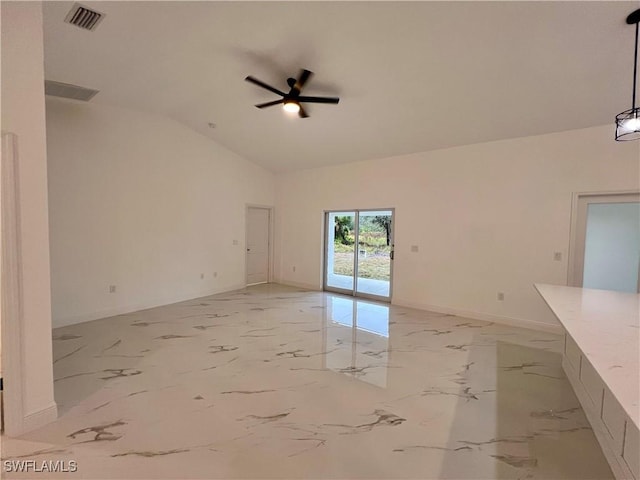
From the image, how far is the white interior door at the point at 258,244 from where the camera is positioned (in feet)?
23.1

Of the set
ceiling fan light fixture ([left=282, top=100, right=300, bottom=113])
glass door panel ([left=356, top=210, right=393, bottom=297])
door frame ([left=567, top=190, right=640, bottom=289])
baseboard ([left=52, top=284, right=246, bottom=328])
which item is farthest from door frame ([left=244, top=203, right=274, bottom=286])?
door frame ([left=567, top=190, right=640, bottom=289])

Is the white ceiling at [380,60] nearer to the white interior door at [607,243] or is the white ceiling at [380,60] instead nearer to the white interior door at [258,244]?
the white interior door at [607,243]

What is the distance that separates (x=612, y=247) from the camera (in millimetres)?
3898

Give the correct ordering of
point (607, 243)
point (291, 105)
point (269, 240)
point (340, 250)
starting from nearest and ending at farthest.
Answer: point (291, 105)
point (607, 243)
point (340, 250)
point (269, 240)

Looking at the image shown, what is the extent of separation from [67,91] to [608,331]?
5.81 m

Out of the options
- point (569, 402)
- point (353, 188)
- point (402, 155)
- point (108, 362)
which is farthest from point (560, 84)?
point (108, 362)

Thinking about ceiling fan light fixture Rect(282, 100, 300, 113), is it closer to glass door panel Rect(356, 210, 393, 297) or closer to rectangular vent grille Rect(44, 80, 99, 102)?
rectangular vent grille Rect(44, 80, 99, 102)

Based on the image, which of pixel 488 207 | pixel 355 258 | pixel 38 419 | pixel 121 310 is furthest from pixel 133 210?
pixel 488 207

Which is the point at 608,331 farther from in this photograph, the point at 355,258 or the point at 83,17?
the point at 355,258

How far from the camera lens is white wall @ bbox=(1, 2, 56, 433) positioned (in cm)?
192

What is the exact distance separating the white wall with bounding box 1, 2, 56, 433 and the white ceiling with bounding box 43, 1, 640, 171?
85cm

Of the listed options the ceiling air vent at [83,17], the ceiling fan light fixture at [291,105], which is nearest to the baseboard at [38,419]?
the ceiling air vent at [83,17]

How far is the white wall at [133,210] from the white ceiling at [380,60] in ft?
2.04

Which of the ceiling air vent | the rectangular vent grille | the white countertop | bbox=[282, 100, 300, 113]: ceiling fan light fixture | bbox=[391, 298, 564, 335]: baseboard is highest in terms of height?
the ceiling air vent
